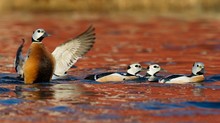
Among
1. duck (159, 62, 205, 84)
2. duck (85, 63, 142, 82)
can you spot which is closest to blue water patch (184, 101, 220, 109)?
duck (159, 62, 205, 84)

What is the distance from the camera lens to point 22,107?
10180 mm

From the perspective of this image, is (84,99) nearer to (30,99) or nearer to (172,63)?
(30,99)

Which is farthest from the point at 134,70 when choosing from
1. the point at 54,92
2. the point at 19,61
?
the point at 54,92

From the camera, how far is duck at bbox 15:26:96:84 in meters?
13.0

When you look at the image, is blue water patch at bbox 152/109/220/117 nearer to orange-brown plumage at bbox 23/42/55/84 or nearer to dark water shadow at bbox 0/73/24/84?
orange-brown plumage at bbox 23/42/55/84

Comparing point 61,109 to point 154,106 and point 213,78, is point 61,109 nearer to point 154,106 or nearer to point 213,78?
point 154,106

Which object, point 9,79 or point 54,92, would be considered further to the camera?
point 9,79

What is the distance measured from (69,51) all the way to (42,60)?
944mm

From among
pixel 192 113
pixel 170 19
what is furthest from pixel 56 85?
pixel 170 19

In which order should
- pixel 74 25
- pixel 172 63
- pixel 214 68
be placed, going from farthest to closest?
pixel 74 25 < pixel 172 63 < pixel 214 68

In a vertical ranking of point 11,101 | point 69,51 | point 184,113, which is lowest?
point 184,113

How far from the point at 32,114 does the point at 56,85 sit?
338 cm

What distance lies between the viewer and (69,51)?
1388 centimetres

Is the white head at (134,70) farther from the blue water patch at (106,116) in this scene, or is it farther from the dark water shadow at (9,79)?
the blue water patch at (106,116)
